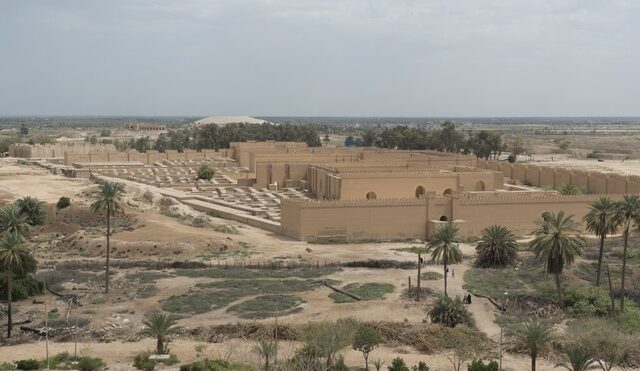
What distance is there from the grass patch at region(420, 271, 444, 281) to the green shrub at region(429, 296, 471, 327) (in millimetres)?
6111

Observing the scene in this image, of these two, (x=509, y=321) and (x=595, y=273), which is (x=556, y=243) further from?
(x=595, y=273)

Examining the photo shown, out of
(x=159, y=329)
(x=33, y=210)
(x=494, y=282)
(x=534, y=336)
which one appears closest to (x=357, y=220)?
(x=494, y=282)

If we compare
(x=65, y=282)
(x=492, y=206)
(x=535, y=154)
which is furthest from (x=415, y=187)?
(x=535, y=154)

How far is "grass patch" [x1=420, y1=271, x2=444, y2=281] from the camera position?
30.8 metres

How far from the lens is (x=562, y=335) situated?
22.4 metres

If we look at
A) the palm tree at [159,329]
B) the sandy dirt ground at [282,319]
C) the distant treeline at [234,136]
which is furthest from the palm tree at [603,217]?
the distant treeline at [234,136]

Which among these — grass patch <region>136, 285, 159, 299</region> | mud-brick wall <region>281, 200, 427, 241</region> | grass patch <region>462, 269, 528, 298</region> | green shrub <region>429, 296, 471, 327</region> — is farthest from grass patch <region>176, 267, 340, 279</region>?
green shrub <region>429, 296, 471, 327</region>

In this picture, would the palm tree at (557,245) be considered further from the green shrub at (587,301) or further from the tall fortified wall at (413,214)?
the tall fortified wall at (413,214)

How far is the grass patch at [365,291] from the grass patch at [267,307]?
61.8 inches

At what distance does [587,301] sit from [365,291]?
8578 millimetres

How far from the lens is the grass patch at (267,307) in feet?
82.9

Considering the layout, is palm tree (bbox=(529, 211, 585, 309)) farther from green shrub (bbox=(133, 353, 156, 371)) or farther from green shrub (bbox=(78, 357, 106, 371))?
green shrub (bbox=(78, 357, 106, 371))

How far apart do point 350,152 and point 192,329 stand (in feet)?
183

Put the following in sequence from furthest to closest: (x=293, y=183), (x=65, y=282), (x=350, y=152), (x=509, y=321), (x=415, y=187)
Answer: (x=350, y=152), (x=293, y=183), (x=415, y=187), (x=65, y=282), (x=509, y=321)
